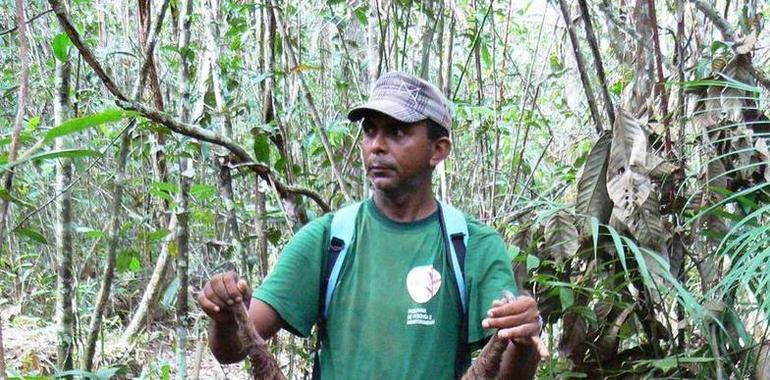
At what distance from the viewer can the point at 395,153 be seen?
212 cm

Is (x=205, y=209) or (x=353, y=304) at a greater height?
(x=205, y=209)

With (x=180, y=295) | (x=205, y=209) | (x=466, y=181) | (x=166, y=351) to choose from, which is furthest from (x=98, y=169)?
(x=180, y=295)

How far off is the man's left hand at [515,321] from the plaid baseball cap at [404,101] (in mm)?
702

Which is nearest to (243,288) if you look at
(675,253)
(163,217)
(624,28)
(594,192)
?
(594,192)

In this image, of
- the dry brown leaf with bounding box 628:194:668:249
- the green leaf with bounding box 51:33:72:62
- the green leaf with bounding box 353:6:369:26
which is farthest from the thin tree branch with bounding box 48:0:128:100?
the dry brown leaf with bounding box 628:194:668:249

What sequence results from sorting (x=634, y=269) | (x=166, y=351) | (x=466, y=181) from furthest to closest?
(x=166, y=351) < (x=466, y=181) < (x=634, y=269)

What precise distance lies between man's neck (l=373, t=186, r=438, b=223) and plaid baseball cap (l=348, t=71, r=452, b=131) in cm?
20

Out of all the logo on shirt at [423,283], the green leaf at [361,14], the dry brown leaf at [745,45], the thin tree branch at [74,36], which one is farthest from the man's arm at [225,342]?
the green leaf at [361,14]

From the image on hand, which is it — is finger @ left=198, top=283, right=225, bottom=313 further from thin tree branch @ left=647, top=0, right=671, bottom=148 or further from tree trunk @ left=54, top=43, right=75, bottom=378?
thin tree branch @ left=647, top=0, right=671, bottom=148

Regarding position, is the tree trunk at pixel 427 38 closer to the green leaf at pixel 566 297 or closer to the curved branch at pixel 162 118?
the curved branch at pixel 162 118

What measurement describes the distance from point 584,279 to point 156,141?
1.71 meters

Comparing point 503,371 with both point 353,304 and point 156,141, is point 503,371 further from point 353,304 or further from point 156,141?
point 156,141

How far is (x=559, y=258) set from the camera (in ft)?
9.25

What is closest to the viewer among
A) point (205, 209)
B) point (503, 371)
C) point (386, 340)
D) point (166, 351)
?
point (503, 371)
